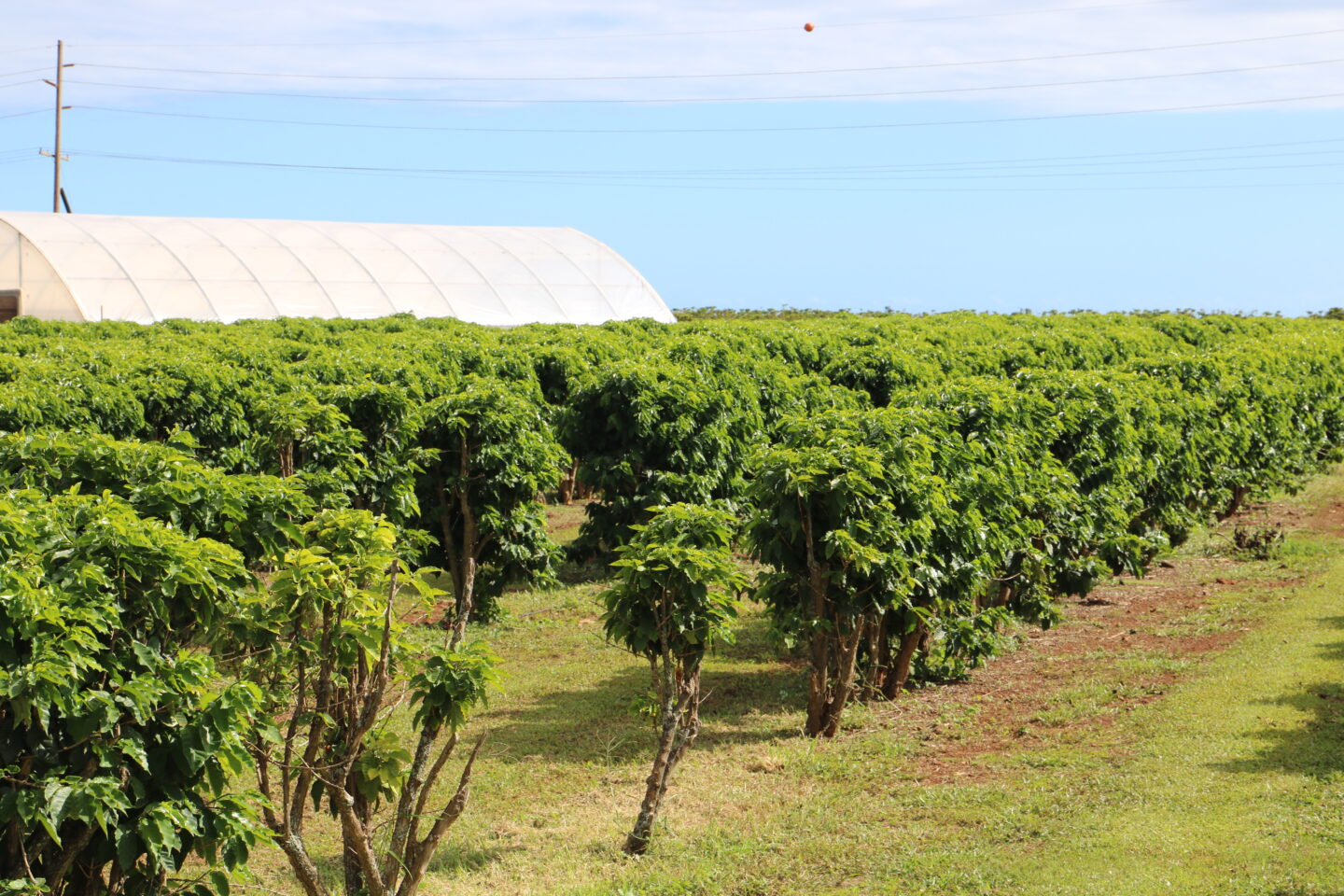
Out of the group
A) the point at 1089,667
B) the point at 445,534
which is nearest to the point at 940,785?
the point at 1089,667

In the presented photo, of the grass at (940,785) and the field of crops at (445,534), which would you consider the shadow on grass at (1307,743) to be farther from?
the field of crops at (445,534)

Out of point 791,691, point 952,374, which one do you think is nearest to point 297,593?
point 791,691

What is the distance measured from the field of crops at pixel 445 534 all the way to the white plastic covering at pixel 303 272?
28.1ft

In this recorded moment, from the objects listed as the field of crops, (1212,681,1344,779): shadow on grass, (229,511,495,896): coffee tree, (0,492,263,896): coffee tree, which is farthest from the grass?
(0,492,263,896): coffee tree

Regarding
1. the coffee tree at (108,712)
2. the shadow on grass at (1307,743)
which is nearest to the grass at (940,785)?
the shadow on grass at (1307,743)

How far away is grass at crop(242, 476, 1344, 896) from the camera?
6.67m

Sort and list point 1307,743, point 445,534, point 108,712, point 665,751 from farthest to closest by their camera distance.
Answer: point 445,534, point 1307,743, point 665,751, point 108,712

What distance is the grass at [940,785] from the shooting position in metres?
6.67

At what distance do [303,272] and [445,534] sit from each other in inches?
940

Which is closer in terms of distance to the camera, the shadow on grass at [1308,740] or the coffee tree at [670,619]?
the coffee tree at [670,619]

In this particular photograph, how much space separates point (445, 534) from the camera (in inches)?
506

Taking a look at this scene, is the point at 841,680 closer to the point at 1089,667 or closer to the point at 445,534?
the point at 1089,667

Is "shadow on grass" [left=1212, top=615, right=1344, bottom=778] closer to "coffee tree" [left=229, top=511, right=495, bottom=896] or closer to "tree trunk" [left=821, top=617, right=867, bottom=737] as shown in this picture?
"tree trunk" [left=821, top=617, right=867, bottom=737]

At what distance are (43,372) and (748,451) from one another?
7994 mm
